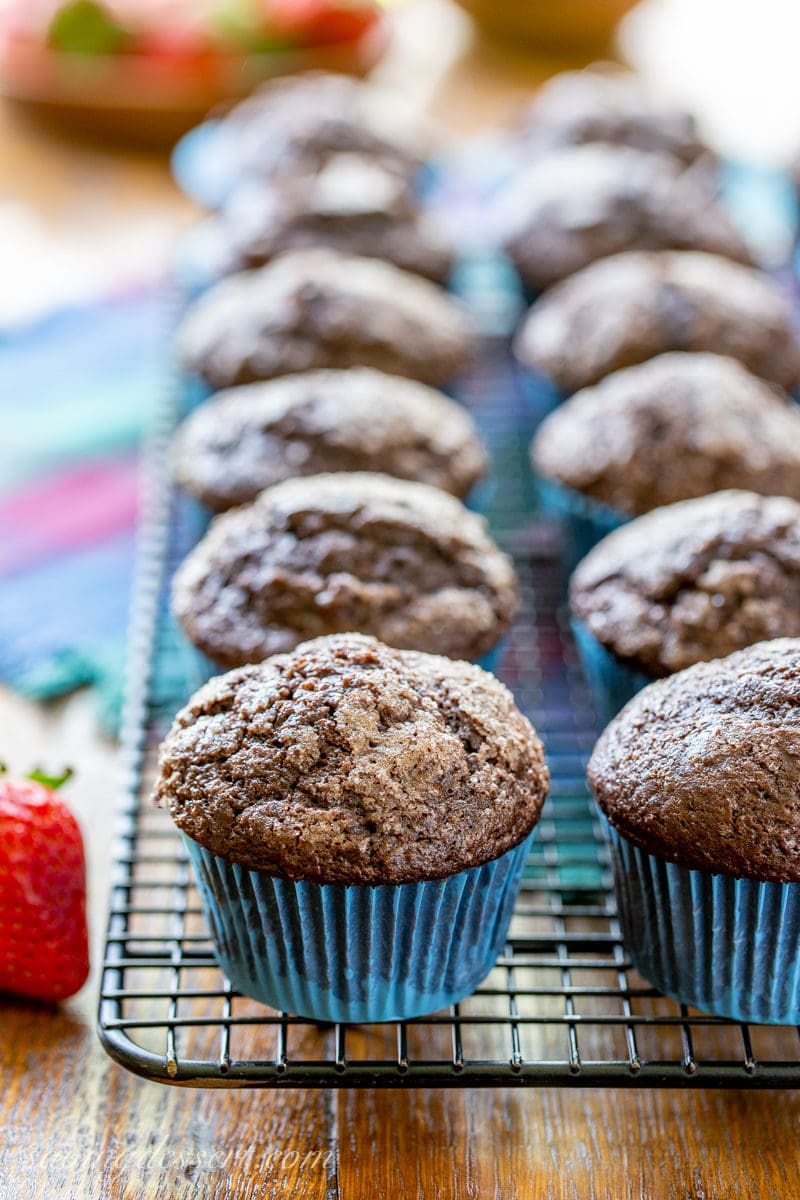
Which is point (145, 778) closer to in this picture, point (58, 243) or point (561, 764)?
point (561, 764)

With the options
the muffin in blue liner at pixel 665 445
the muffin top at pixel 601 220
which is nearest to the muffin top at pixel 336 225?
the muffin top at pixel 601 220

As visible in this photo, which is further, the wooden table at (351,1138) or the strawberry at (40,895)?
the strawberry at (40,895)

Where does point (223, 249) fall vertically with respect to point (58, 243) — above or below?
above

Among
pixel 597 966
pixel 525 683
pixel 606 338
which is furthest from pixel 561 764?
pixel 606 338

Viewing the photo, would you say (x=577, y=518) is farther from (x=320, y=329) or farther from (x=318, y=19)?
(x=318, y=19)

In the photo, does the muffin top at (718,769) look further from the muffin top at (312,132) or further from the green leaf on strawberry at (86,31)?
the green leaf on strawberry at (86,31)

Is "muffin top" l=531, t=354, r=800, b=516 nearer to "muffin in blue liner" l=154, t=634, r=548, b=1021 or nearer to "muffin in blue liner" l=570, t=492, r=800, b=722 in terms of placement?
"muffin in blue liner" l=570, t=492, r=800, b=722
